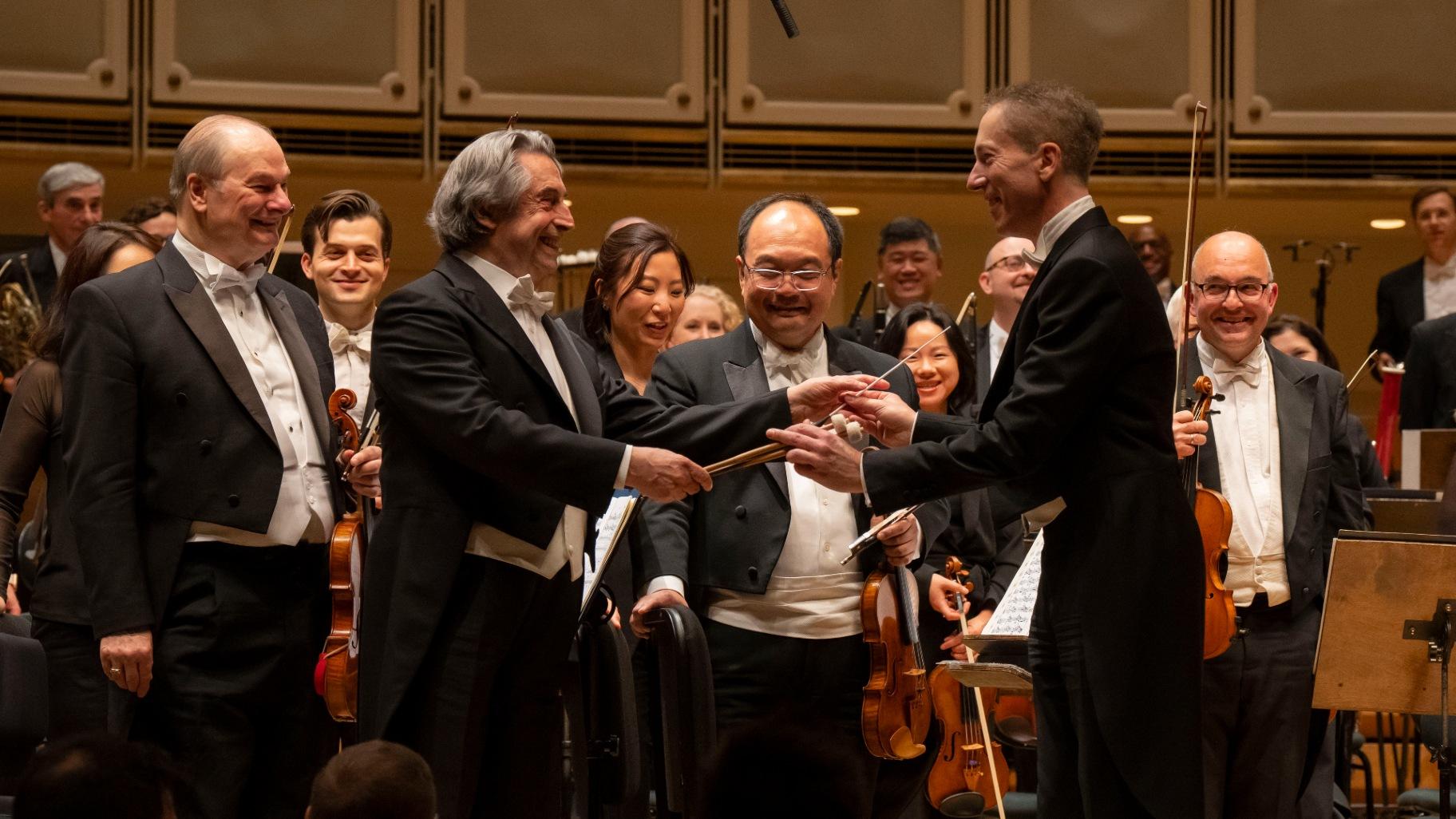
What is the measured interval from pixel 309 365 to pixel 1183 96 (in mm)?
4855

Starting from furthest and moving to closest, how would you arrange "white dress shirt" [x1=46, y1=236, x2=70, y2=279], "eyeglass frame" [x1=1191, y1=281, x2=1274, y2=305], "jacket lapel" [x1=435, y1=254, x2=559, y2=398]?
"white dress shirt" [x1=46, y1=236, x2=70, y2=279] < "eyeglass frame" [x1=1191, y1=281, x2=1274, y2=305] < "jacket lapel" [x1=435, y1=254, x2=559, y2=398]

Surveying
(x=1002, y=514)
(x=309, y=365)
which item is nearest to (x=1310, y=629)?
(x=1002, y=514)

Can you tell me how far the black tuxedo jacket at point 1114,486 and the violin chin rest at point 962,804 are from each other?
131 cm

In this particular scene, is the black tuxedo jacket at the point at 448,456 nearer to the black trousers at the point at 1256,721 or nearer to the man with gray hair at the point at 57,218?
the black trousers at the point at 1256,721

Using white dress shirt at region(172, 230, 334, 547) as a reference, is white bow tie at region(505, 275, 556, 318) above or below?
above

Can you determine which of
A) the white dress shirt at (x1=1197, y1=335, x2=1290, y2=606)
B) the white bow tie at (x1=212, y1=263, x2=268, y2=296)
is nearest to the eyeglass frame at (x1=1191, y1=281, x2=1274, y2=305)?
the white dress shirt at (x1=1197, y1=335, x2=1290, y2=606)

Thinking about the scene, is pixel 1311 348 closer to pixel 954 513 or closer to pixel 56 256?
pixel 954 513

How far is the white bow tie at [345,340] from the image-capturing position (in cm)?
375

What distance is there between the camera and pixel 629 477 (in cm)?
261

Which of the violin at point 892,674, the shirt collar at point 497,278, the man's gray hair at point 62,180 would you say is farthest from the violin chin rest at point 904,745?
the man's gray hair at point 62,180

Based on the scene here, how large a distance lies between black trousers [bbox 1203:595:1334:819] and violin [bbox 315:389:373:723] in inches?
71.1

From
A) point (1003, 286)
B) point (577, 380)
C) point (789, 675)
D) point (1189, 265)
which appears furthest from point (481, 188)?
point (1003, 286)

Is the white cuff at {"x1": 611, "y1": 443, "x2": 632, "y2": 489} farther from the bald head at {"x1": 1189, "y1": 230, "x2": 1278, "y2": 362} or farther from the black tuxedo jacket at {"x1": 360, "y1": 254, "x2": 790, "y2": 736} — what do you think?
the bald head at {"x1": 1189, "y1": 230, "x2": 1278, "y2": 362}

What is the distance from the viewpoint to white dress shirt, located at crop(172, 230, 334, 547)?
9.46 ft
